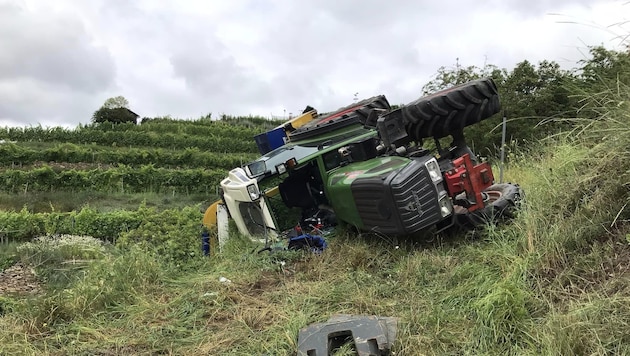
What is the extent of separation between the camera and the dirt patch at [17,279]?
6621mm

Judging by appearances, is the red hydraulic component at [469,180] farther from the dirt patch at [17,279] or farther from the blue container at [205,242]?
the dirt patch at [17,279]

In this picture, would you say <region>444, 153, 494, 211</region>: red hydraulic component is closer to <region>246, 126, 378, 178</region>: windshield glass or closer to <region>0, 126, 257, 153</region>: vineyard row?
<region>246, 126, 378, 178</region>: windshield glass

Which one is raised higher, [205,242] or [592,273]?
[205,242]

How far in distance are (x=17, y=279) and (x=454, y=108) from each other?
6748 millimetres

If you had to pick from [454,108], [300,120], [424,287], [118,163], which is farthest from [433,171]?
[118,163]

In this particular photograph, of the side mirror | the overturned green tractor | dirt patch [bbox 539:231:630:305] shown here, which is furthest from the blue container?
dirt patch [bbox 539:231:630:305]

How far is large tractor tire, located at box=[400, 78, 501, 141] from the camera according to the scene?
520 centimetres

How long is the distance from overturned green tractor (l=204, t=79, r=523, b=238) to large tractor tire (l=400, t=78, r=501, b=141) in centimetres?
1

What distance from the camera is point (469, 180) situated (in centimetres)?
Answer: 475

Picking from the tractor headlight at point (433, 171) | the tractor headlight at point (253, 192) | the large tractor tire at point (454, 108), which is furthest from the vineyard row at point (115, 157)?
the tractor headlight at point (433, 171)

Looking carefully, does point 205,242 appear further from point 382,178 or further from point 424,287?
point 424,287

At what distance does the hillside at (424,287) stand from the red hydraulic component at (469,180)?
1.10 ft

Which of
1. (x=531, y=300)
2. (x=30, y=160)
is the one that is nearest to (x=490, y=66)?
(x=531, y=300)

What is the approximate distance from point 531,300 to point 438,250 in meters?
1.54
